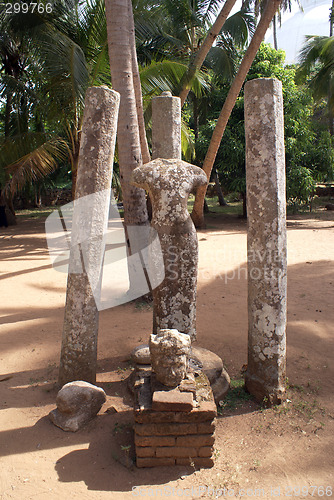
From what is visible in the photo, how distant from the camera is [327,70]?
18531mm

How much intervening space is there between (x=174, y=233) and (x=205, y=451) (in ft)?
6.78

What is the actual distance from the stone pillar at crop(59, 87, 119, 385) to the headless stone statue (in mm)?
489

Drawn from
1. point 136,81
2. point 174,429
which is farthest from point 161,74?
point 174,429

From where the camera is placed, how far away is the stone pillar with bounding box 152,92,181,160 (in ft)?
16.1

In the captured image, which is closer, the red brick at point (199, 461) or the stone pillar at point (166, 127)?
the red brick at point (199, 461)

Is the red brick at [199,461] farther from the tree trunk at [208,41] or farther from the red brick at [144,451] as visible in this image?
the tree trunk at [208,41]

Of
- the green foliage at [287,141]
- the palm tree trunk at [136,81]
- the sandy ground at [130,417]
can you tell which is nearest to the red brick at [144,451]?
the sandy ground at [130,417]

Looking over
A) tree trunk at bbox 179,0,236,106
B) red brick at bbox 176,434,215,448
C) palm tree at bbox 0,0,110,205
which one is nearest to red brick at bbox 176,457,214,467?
red brick at bbox 176,434,215,448

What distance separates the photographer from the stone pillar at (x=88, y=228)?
3.89 m

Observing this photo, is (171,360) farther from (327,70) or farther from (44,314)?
(327,70)

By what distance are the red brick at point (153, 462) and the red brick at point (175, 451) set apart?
0.14ft

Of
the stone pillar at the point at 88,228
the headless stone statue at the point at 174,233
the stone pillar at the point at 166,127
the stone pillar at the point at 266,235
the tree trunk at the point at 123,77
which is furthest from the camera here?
the tree trunk at the point at 123,77

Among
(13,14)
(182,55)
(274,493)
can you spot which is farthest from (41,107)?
(274,493)

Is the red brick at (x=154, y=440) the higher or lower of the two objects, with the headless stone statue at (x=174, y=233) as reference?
lower
